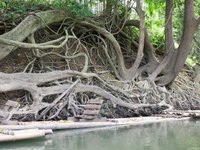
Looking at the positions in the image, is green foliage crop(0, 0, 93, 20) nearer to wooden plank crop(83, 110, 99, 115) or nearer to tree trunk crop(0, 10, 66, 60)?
tree trunk crop(0, 10, 66, 60)

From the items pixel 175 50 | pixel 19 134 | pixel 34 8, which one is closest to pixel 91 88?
pixel 34 8

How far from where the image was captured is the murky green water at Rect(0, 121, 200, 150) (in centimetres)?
643

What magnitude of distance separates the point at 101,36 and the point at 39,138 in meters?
5.72

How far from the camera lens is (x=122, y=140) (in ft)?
23.6

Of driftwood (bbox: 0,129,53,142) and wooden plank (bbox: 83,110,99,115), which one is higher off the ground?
wooden plank (bbox: 83,110,99,115)

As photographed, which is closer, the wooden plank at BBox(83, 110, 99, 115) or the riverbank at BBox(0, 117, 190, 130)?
the riverbank at BBox(0, 117, 190, 130)

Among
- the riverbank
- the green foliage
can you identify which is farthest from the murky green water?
the green foliage

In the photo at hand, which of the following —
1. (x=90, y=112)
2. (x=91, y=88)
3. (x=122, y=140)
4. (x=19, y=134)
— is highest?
(x=91, y=88)

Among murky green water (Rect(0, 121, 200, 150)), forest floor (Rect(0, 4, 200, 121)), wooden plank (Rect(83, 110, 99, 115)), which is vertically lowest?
murky green water (Rect(0, 121, 200, 150))

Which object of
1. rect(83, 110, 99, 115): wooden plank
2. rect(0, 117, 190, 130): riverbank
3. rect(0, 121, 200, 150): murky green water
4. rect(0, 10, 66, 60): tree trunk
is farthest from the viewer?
rect(0, 10, 66, 60): tree trunk

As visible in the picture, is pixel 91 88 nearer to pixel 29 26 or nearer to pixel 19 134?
pixel 29 26

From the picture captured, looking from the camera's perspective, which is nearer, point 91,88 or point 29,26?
point 91,88

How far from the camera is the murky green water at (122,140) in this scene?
643cm

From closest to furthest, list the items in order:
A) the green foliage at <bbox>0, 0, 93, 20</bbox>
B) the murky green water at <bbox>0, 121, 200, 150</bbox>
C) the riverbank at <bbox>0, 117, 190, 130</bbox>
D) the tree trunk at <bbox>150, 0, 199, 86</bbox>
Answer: the murky green water at <bbox>0, 121, 200, 150</bbox> < the riverbank at <bbox>0, 117, 190, 130</bbox> < the green foliage at <bbox>0, 0, 93, 20</bbox> < the tree trunk at <bbox>150, 0, 199, 86</bbox>
